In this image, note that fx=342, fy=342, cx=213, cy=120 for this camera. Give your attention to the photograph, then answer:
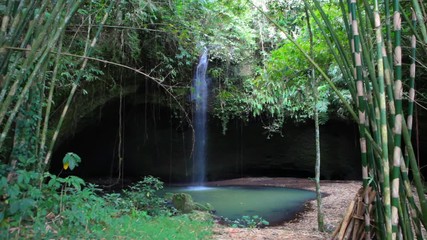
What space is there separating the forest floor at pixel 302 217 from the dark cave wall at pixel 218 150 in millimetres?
680

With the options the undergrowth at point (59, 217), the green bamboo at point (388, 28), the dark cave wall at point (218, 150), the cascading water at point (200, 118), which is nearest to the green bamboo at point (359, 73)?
the green bamboo at point (388, 28)

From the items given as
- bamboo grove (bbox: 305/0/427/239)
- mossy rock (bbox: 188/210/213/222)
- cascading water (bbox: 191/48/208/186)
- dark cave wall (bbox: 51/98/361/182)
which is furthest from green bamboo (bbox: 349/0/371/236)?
dark cave wall (bbox: 51/98/361/182)

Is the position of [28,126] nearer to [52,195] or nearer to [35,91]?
[35,91]

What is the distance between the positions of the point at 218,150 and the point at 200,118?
7.10 feet

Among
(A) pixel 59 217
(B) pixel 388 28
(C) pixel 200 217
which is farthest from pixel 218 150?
(B) pixel 388 28

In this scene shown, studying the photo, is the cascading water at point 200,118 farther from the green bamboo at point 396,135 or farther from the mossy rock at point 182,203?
the green bamboo at point 396,135

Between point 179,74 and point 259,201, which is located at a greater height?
point 179,74

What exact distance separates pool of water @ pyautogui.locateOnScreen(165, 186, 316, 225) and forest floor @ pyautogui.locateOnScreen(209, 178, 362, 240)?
1.03ft

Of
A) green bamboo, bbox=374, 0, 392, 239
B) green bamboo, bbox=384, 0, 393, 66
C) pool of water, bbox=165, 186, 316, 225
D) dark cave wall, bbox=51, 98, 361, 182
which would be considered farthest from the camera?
dark cave wall, bbox=51, 98, 361, 182

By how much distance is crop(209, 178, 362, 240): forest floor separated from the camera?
12.1 ft

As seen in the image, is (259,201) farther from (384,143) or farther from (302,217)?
(384,143)

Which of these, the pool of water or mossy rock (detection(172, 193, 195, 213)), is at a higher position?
mossy rock (detection(172, 193, 195, 213))

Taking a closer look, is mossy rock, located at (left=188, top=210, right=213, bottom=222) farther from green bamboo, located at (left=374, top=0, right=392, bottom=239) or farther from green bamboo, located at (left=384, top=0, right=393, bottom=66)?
green bamboo, located at (left=384, top=0, right=393, bottom=66)

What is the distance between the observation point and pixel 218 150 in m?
12.4
